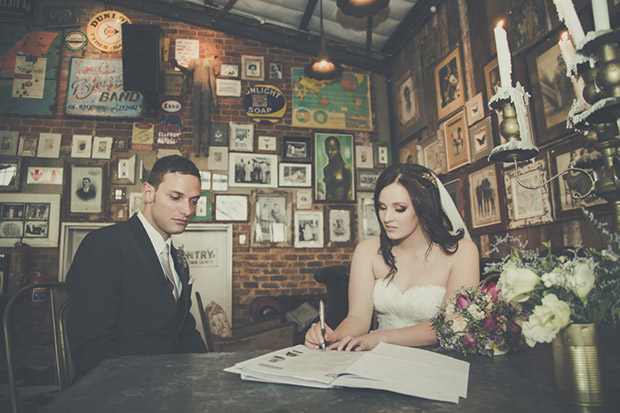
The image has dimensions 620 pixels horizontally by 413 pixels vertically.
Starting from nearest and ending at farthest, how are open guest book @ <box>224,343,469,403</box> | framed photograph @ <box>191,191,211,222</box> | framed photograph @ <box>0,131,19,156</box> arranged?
open guest book @ <box>224,343,469,403</box> < framed photograph @ <box>0,131,19,156</box> < framed photograph @ <box>191,191,211,222</box>

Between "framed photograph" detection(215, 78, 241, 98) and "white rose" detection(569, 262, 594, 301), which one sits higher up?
"framed photograph" detection(215, 78, 241, 98)

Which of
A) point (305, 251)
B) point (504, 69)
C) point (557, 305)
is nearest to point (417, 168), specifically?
point (504, 69)

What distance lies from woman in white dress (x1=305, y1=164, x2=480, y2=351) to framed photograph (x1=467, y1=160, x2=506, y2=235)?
4.53ft

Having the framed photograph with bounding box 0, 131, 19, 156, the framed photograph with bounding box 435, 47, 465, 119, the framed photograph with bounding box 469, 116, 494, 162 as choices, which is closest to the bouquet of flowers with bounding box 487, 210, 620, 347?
the framed photograph with bounding box 469, 116, 494, 162

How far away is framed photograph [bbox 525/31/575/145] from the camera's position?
2.80 meters

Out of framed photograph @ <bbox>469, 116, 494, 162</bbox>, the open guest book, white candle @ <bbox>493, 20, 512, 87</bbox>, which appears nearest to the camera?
the open guest book

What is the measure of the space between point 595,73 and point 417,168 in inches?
55.4

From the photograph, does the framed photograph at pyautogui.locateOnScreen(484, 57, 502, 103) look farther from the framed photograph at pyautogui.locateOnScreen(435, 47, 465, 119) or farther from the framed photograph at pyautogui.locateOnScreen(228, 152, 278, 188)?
the framed photograph at pyautogui.locateOnScreen(228, 152, 278, 188)

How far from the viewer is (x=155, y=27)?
15.4ft

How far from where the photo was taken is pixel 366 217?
5.52m

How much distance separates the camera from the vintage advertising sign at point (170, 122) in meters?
5.15

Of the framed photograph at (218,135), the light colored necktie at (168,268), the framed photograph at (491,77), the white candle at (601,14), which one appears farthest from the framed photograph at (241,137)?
the white candle at (601,14)

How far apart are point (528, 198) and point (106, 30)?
17.7ft

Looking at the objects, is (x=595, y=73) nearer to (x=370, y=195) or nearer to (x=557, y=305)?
(x=557, y=305)
